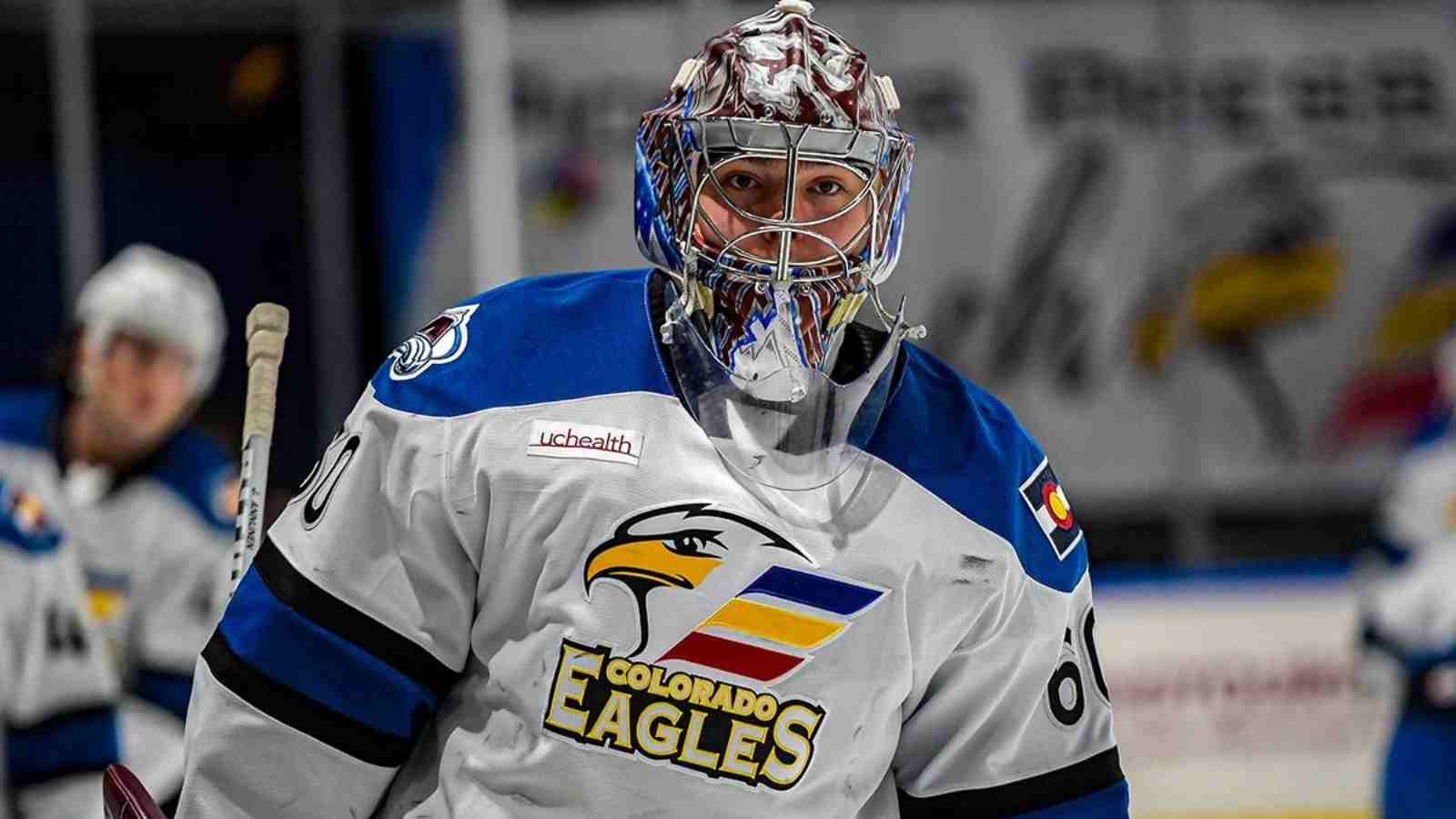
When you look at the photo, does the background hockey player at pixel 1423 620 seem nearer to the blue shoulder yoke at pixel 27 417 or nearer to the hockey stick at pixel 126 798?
the blue shoulder yoke at pixel 27 417

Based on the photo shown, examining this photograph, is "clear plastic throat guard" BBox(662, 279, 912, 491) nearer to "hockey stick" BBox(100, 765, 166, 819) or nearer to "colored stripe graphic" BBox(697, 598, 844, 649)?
"colored stripe graphic" BBox(697, 598, 844, 649)

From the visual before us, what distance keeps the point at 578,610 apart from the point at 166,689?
7.11 feet

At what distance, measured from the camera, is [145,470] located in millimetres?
3781

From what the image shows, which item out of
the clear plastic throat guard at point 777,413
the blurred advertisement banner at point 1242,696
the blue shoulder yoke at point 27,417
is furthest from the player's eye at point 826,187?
the blurred advertisement banner at point 1242,696

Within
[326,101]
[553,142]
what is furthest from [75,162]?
[553,142]

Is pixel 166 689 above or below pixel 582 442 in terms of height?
below

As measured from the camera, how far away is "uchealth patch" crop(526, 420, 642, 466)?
5.43 ft

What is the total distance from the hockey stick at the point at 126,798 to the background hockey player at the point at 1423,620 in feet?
11.3

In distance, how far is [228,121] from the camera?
7320mm

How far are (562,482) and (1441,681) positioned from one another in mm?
3398

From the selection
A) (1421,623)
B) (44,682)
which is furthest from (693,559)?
(1421,623)

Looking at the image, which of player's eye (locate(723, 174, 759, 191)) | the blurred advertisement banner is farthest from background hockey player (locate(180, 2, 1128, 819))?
the blurred advertisement banner

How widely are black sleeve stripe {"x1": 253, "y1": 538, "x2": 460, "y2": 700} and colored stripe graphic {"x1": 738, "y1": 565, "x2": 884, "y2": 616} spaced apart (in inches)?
10.4

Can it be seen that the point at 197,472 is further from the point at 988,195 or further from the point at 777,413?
the point at 988,195
